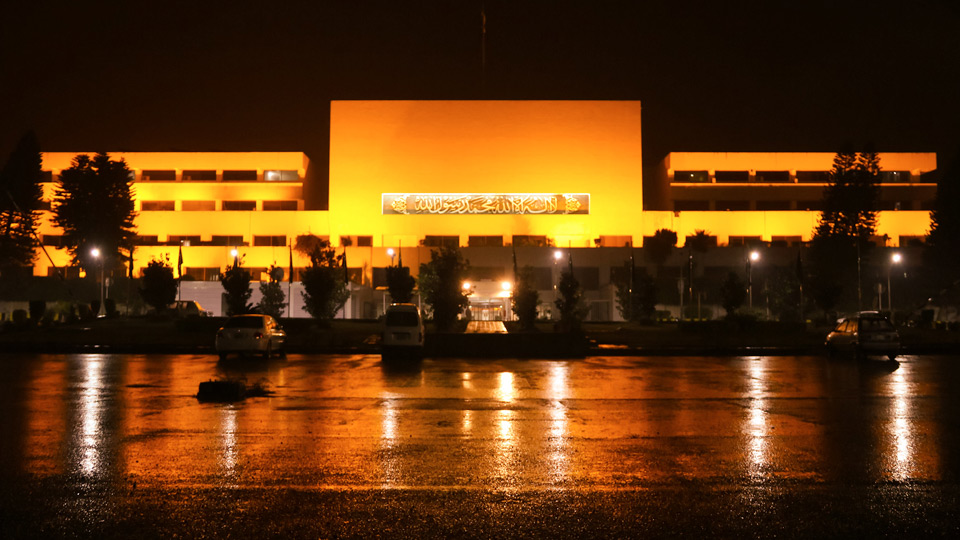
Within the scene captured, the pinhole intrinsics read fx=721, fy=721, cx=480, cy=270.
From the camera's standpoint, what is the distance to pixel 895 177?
74.8 m

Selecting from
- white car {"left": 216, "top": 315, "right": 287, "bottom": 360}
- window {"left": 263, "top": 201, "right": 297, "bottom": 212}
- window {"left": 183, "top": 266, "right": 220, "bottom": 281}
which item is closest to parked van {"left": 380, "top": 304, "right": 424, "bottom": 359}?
white car {"left": 216, "top": 315, "right": 287, "bottom": 360}

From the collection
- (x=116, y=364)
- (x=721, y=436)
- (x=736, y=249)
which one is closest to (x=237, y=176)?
(x=736, y=249)

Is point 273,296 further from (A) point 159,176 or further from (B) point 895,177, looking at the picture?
Result: (B) point 895,177

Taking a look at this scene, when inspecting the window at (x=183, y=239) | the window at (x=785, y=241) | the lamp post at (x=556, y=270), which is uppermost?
the window at (x=183, y=239)

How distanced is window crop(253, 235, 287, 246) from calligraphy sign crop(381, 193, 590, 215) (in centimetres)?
1093

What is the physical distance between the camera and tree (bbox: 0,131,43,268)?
63.1 m

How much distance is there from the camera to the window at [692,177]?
73875 millimetres

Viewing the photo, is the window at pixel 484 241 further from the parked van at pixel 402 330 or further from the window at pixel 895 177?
the parked van at pixel 402 330

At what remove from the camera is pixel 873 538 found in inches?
189

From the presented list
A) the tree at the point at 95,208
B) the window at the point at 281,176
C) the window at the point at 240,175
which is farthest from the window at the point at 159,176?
the window at the point at 281,176

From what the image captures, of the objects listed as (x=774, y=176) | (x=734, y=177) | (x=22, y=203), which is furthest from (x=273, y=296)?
(x=774, y=176)

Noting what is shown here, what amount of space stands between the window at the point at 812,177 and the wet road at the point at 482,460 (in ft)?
214

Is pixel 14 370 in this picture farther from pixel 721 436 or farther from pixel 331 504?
pixel 721 436

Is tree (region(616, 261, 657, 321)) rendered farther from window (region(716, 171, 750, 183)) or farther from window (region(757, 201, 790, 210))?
window (region(757, 201, 790, 210))
